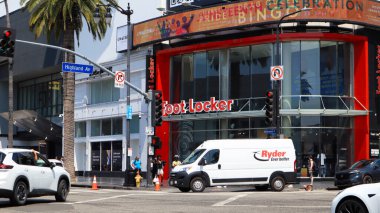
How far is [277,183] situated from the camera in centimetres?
2916

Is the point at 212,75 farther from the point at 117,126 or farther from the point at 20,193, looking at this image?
the point at 20,193

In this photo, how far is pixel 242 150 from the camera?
29016 mm

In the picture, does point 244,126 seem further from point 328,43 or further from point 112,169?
point 112,169

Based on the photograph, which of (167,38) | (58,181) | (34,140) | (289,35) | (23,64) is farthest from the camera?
(34,140)

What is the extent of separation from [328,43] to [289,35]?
8.98ft

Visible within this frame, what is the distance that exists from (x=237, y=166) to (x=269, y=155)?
1.64 meters

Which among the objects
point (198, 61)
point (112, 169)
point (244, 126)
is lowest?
point (112, 169)

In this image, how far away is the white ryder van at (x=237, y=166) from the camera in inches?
1119

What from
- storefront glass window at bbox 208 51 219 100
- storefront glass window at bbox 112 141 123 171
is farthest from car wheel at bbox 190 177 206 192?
storefront glass window at bbox 112 141 123 171

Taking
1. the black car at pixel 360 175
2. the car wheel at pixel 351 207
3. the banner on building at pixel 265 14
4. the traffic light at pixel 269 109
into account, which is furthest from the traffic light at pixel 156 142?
the car wheel at pixel 351 207

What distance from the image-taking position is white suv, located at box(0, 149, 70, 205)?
17.6 m

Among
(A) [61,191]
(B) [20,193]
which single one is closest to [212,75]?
(A) [61,191]

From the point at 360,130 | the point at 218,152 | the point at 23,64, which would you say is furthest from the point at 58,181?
the point at 23,64

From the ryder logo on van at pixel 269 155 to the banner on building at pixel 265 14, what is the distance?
1084cm
